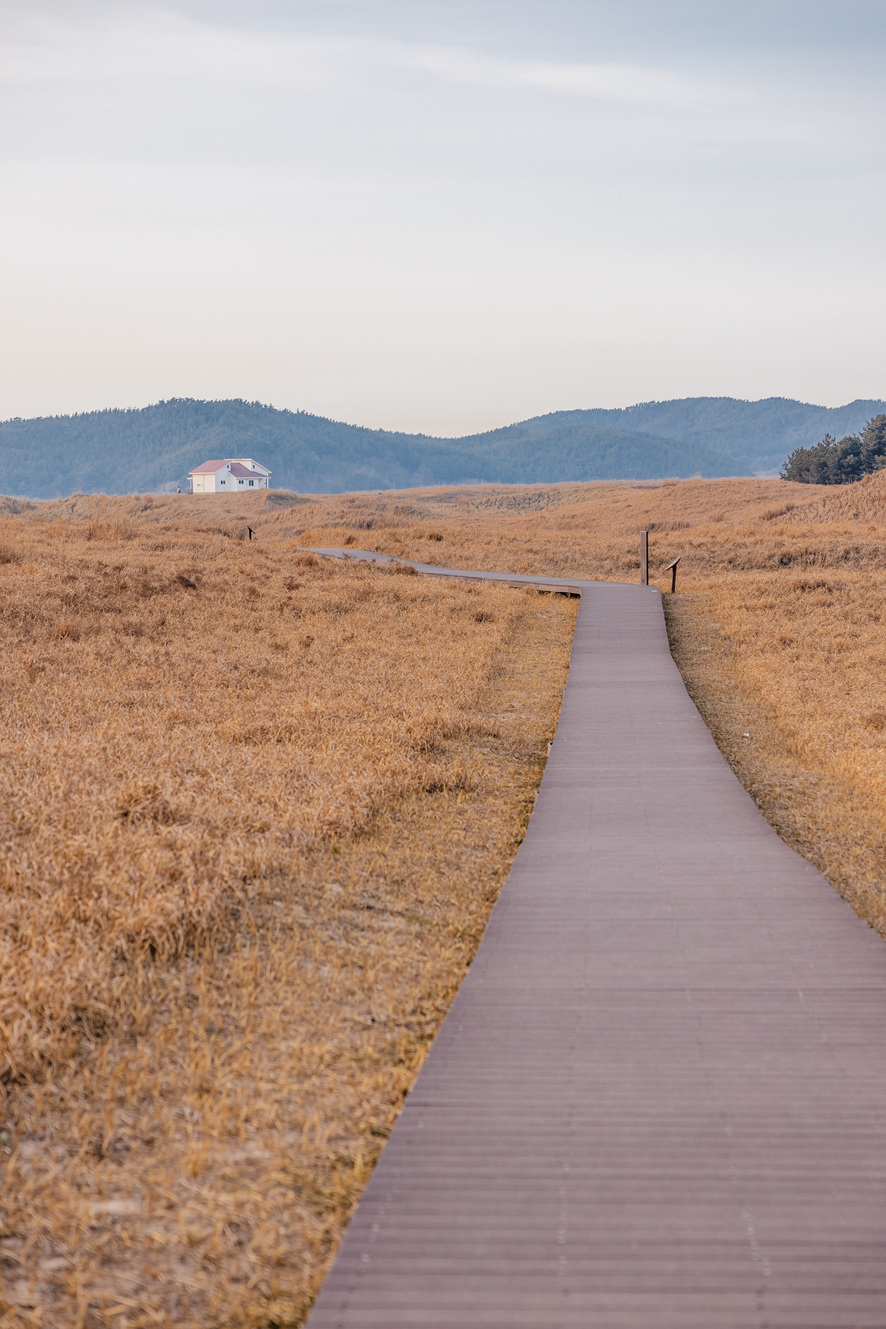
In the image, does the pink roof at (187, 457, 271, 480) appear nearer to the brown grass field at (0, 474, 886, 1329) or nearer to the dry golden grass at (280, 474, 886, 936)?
the dry golden grass at (280, 474, 886, 936)

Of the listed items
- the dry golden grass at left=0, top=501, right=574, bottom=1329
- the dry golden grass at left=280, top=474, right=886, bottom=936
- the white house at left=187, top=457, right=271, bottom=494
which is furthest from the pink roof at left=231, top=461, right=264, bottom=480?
the dry golden grass at left=0, top=501, right=574, bottom=1329

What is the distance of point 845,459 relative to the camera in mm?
79312

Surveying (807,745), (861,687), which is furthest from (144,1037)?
(861,687)

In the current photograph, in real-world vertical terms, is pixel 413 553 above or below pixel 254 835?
above

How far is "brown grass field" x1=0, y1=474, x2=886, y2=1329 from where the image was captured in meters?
3.83

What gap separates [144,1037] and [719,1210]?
2.99m

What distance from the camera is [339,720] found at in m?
12.2

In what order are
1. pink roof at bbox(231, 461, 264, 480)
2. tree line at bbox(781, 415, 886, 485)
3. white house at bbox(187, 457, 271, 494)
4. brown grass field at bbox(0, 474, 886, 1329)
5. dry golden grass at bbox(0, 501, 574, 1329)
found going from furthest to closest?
1. pink roof at bbox(231, 461, 264, 480)
2. white house at bbox(187, 457, 271, 494)
3. tree line at bbox(781, 415, 886, 485)
4. brown grass field at bbox(0, 474, 886, 1329)
5. dry golden grass at bbox(0, 501, 574, 1329)

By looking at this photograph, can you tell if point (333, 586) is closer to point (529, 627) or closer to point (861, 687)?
point (529, 627)

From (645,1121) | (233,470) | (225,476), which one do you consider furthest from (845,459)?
(233,470)

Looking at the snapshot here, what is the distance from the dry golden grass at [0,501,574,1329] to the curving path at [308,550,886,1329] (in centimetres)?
38

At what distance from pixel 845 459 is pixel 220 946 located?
272 ft

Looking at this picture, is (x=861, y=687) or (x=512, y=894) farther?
(x=861, y=687)

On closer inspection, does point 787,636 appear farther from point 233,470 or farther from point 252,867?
point 233,470
